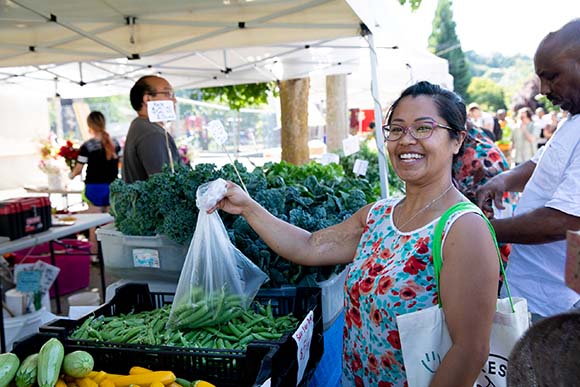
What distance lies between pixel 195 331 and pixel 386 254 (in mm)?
759

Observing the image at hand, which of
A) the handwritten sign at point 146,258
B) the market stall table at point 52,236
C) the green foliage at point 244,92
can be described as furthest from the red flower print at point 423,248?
the green foliage at point 244,92

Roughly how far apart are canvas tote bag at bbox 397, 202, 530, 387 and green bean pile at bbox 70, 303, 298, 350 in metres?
0.57

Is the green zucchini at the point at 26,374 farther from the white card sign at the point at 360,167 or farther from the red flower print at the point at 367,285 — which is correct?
the white card sign at the point at 360,167

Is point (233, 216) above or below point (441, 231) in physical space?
below

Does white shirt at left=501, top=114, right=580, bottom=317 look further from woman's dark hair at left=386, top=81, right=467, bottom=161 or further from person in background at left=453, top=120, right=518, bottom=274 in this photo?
person in background at left=453, top=120, right=518, bottom=274

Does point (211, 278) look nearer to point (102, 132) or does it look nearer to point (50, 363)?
point (50, 363)

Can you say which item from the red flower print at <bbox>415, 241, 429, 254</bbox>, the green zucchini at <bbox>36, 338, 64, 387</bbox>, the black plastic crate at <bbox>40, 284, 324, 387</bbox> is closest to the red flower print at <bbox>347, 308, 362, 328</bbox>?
the black plastic crate at <bbox>40, 284, 324, 387</bbox>

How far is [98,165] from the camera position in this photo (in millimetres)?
6852

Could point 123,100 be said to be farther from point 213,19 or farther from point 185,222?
point 185,222

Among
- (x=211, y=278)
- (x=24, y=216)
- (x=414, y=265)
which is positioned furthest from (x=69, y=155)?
(x=414, y=265)

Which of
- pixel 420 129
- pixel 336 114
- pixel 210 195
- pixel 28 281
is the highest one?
pixel 336 114

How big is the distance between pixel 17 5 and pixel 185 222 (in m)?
2.30

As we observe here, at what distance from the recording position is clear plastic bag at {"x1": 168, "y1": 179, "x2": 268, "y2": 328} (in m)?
1.81

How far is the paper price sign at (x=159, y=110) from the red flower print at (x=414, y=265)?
2.15 m
